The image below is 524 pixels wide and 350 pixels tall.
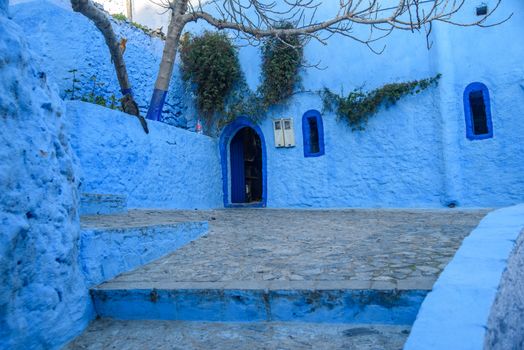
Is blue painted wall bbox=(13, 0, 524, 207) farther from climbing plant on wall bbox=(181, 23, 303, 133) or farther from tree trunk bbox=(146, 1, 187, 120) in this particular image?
tree trunk bbox=(146, 1, 187, 120)

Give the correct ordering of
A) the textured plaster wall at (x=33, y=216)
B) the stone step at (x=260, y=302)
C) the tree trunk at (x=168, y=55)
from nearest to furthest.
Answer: the textured plaster wall at (x=33, y=216) → the stone step at (x=260, y=302) → the tree trunk at (x=168, y=55)

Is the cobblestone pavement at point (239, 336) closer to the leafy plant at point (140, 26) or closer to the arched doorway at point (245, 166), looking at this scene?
the arched doorway at point (245, 166)

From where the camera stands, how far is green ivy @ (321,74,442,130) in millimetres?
8461

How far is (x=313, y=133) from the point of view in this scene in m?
9.62

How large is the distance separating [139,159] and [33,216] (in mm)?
4714

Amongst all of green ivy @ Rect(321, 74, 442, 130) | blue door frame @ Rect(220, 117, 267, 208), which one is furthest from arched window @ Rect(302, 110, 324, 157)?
blue door frame @ Rect(220, 117, 267, 208)

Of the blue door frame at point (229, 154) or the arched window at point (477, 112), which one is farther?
the blue door frame at point (229, 154)

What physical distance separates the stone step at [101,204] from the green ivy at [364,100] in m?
6.15

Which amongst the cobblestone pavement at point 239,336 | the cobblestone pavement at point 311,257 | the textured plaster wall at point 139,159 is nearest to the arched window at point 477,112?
the cobblestone pavement at point 311,257

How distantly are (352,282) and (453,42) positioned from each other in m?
7.94

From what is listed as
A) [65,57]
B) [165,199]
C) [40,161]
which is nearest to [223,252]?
[40,161]

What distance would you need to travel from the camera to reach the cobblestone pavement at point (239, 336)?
71.6 inches

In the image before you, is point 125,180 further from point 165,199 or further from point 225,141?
point 225,141

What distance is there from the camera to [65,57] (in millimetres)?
7355
